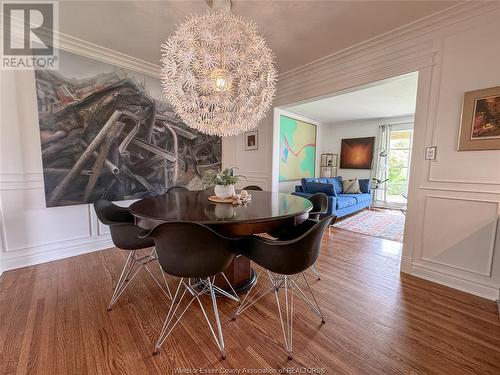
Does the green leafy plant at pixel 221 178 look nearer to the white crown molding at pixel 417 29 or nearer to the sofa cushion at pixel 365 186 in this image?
the white crown molding at pixel 417 29

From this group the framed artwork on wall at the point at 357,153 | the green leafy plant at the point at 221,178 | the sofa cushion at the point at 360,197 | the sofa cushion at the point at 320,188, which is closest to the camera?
the green leafy plant at the point at 221,178

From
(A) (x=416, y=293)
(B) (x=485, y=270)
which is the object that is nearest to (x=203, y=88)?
(A) (x=416, y=293)

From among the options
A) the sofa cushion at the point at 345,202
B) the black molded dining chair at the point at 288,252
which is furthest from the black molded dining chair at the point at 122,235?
the sofa cushion at the point at 345,202

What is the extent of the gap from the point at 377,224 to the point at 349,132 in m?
3.32

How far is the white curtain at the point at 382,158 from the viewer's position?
5902mm

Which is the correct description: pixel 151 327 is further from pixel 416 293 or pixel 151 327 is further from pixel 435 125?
pixel 435 125

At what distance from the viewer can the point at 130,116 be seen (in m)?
3.00

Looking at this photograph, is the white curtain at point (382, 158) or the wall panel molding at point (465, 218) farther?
the white curtain at point (382, 158)

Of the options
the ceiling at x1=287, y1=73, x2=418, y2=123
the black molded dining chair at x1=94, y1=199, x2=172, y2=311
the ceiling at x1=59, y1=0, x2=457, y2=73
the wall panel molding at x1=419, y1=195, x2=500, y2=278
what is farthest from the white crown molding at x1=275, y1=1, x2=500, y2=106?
the black molded dining chair at x1=94, y1=199, x2=172, y2=311

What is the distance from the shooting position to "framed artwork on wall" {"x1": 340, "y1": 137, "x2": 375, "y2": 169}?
6145 mm

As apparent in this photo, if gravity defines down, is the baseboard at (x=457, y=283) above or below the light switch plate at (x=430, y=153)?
below

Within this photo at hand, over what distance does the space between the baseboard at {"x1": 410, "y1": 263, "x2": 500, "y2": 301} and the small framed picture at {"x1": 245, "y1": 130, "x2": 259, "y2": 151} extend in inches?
113

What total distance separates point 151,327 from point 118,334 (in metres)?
0.21

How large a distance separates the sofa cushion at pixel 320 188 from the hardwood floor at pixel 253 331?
2.23 meters
